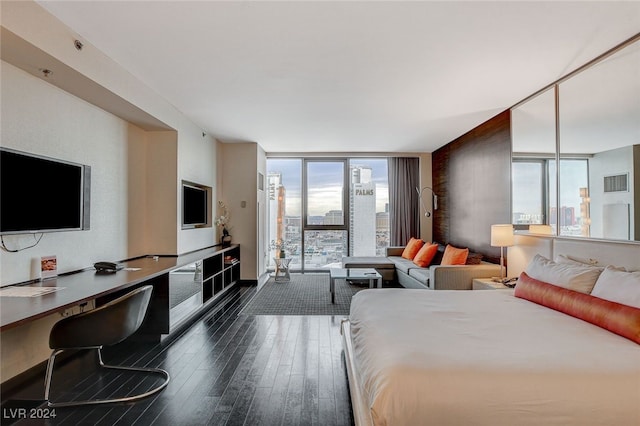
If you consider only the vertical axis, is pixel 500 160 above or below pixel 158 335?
above

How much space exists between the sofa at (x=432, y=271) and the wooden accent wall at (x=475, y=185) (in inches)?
13.9

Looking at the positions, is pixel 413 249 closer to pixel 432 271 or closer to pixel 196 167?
pixel 432 271

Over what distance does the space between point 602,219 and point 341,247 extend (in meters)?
4.50

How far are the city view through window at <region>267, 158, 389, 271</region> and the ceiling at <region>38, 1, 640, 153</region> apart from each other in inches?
102

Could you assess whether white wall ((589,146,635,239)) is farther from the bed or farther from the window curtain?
the window curtain

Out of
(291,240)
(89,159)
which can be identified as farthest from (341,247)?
(89,159)

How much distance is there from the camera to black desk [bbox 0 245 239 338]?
5.33 ft

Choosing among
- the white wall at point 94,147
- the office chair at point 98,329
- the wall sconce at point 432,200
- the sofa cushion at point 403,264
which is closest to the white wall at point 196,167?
the white wall at point 94,147

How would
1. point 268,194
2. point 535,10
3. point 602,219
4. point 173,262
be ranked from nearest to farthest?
1. point 535,10
2. point 602,219
3. point 173,262
4. point 268,194

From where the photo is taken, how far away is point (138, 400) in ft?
6.81

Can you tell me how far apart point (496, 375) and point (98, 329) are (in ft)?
7.69

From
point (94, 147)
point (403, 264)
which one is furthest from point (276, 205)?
point (94, 147)

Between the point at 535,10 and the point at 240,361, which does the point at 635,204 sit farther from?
the point at 240,361

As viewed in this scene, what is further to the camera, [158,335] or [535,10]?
[158,335]
